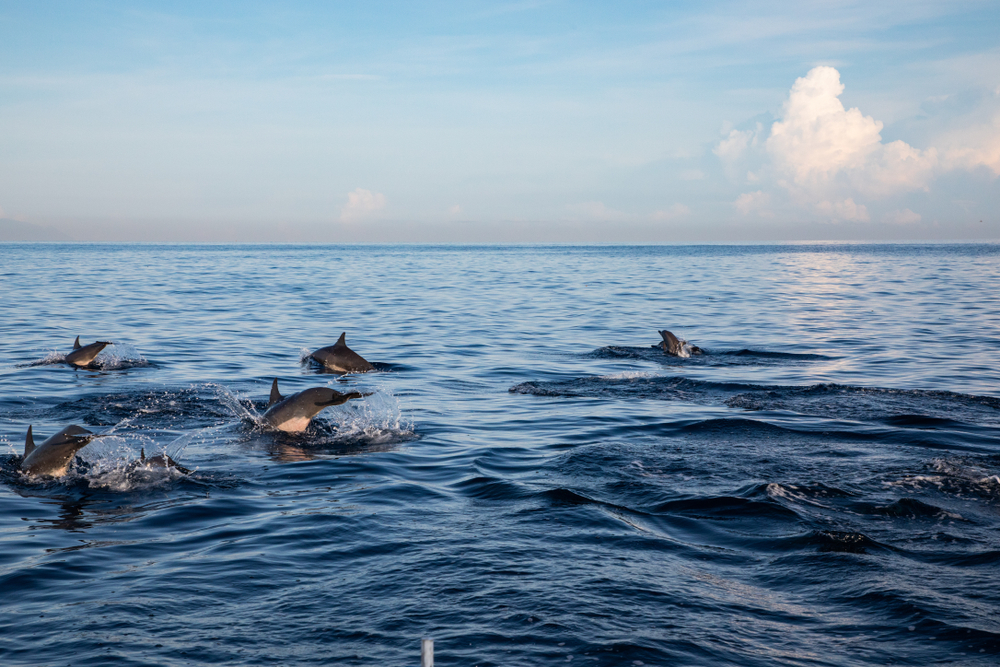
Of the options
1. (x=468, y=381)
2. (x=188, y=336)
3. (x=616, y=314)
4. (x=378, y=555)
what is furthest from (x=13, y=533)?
(x=616, y=314)

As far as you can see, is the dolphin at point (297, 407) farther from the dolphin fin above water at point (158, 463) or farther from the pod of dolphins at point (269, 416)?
the dolphin fin above water at point (158, 463)

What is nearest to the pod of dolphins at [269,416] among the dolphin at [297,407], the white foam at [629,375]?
the dolphin at [297,407]

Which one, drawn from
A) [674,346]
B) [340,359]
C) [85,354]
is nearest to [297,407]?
[340,359]

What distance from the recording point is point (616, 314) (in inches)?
1203

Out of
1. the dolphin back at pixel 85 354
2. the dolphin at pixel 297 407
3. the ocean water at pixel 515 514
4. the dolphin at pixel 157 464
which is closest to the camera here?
the ocean water at pixel 515 514

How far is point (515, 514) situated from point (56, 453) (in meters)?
5.29

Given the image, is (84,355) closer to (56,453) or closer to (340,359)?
(340,359)

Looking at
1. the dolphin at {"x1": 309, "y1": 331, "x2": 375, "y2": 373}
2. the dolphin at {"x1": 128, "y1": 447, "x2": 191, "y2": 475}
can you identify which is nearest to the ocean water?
the dolphin at {"x1": 128, "y1": 447, "x2": 191, "y2": 475}

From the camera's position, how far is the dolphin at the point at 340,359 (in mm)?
16594

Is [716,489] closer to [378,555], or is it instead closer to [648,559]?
[648,559]

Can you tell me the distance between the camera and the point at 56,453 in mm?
8969

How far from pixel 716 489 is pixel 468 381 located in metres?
8.52

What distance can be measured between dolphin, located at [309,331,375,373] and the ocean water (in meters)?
0.58

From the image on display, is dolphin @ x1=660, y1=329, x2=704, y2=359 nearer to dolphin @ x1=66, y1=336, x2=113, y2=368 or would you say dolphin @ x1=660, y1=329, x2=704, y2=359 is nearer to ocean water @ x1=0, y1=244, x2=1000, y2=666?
ocean water @ x1=0, y1=244, x2=1000, y2=666
